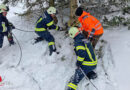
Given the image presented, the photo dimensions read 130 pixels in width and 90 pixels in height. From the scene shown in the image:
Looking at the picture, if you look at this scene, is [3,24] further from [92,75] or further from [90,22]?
[92,75]

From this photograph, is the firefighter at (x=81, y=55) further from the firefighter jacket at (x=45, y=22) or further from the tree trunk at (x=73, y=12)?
the tree trunk at (x=73, y=12)

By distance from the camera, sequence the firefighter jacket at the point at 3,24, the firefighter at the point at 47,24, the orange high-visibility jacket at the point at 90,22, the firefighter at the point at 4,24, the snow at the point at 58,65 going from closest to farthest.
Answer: the snow at the point at 58,65 < the orange high-visibility jacket at the point at 90,22 < the firefighter at the point at 47,24 < the firefighter at the point at 4,24 < the firefighter jacket at the point at 3,24

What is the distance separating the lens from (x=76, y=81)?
12.7 feet

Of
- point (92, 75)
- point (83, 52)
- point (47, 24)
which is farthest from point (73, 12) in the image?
point (92, 75)

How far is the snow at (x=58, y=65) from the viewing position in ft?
13.4

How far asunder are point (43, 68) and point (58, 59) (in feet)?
2.24

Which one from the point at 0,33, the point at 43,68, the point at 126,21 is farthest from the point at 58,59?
the point at 126,21

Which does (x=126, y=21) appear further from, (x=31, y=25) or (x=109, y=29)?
(x=31, y=25)

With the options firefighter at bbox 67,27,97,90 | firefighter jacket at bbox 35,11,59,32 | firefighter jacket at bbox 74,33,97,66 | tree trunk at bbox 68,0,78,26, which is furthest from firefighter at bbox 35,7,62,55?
firefighter jacket at bbox 74,33,97,66

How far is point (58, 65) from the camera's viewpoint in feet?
15.7

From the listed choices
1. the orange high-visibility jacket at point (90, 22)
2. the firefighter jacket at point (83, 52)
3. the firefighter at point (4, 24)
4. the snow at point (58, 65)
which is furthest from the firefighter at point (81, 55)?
the firefighter at point (4, 24)

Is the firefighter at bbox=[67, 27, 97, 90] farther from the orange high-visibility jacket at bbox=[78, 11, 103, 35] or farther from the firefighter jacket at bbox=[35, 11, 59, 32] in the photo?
the firefighter jacket at bbox=[35, 11, 59, 32]

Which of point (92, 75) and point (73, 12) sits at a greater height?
point (73, 12)

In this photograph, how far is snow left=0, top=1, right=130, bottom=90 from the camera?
13.4ft
